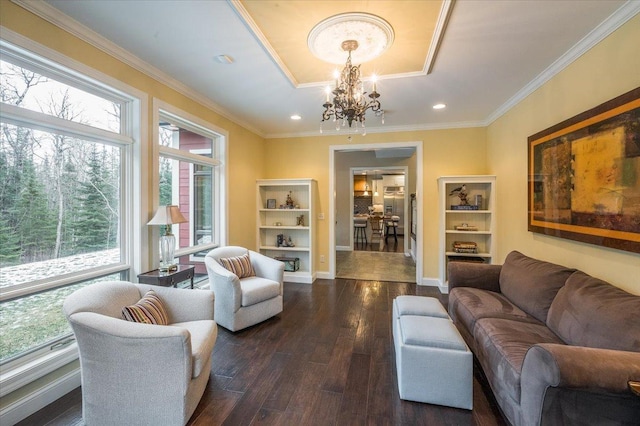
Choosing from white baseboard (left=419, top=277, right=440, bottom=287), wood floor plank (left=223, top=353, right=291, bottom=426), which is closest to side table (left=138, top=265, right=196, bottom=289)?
wood floor plank (left=223, top=353, right=291, bottom=426)

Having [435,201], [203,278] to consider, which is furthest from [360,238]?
[203,278]

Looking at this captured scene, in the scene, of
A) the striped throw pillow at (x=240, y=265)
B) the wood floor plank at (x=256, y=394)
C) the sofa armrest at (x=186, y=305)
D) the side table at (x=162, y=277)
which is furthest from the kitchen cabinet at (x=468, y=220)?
the side table at (x=162, y=277)

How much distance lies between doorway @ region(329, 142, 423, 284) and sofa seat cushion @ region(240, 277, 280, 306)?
204 centimetres

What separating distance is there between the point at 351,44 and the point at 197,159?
242cm

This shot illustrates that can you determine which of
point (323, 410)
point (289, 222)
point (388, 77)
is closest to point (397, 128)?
point (388, 77)

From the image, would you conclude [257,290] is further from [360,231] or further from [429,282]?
[360,231]

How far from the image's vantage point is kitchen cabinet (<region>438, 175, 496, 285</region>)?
14.0 feet

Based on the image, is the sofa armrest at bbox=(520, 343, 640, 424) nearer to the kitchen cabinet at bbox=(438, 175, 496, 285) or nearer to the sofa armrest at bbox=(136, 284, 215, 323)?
the sofa armrest at bbox=(136, 284, 215, 323)

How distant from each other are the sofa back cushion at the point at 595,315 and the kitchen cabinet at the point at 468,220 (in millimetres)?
2284

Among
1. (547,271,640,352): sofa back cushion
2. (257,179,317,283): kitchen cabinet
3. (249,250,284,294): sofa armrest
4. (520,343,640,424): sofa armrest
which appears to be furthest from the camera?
(257,179,317,283): kitchen cabinet

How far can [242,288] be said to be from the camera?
3072mm

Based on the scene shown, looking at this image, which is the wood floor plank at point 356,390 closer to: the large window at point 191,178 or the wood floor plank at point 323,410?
the wood floor plank at point 323,410

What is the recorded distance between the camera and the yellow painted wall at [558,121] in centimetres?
192

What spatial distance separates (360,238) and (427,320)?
800cm
